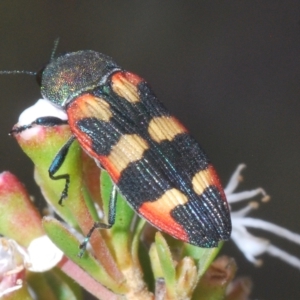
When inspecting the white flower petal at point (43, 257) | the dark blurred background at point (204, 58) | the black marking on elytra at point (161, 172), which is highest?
the black marking on elytra at point (161, 172)

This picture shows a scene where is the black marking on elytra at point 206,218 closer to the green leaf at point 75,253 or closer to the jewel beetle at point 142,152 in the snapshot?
the jewel beetle at point 142,152

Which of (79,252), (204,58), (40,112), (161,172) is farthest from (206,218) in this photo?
(204,58)

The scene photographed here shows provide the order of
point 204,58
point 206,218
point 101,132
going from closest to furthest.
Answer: point 206,218, point 101,132, point 204,58

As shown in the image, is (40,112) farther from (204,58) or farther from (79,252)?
(204,58)

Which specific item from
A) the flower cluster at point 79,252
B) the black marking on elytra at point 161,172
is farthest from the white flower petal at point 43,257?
the black marking on elytra at point 161,172

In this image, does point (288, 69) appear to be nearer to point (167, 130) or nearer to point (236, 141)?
point (236, 141)
